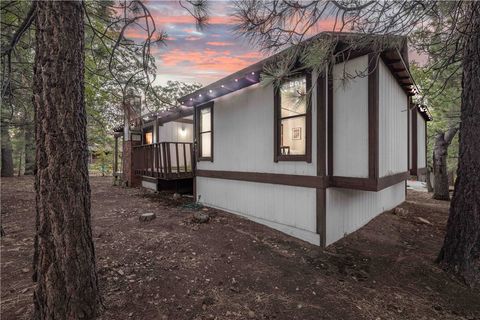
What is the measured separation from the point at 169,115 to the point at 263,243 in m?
7.82

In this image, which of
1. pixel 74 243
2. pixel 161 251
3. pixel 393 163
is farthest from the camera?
pixel 393 163

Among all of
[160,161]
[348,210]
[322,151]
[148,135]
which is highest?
[148,135]

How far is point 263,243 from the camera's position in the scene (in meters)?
4.33

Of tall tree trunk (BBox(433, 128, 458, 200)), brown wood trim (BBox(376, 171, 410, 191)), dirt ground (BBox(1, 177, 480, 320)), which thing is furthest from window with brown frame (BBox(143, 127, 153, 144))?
tall tree trunk (BBox(433, 128, 458, 200))

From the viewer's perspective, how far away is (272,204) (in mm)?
5125

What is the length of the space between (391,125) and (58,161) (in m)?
5.71

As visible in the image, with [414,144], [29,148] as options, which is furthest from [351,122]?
[29,148]

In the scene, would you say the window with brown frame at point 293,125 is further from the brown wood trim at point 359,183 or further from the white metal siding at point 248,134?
the brown wood trim at point 359,183

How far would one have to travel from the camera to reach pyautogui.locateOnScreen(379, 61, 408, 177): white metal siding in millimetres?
4359

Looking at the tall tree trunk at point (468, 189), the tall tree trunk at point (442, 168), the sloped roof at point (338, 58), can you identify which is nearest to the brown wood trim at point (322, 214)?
the tall tree trunk at point (468, 189)

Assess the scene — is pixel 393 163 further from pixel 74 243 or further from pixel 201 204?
pixel 74 243

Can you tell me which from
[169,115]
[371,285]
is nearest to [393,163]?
[371,285]

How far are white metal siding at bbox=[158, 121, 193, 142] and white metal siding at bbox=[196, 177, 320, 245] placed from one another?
215 inches

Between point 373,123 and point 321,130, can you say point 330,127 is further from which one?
point 373,123
